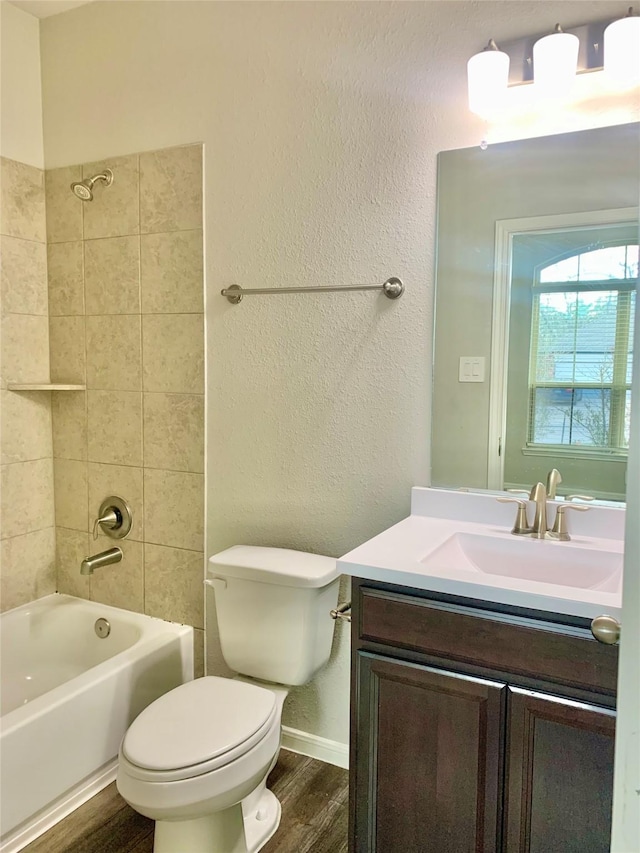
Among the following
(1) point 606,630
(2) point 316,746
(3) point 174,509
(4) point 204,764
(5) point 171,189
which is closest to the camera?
(1) point 606,630

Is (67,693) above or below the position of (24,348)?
below

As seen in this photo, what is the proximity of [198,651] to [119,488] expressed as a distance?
0.70 meters

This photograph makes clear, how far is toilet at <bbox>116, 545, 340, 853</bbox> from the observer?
141cm

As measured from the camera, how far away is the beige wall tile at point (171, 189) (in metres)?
2.11

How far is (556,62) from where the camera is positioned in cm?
150

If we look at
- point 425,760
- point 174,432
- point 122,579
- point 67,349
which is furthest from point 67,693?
point 67,349

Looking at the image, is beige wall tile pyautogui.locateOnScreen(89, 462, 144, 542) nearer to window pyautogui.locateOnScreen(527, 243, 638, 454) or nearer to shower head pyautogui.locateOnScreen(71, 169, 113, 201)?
shower head pyautogui.locateOnScreen(71, 169, 113, 201)

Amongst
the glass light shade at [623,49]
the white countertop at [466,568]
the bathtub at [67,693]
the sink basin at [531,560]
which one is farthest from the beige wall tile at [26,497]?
the glass light shade at [623,49]

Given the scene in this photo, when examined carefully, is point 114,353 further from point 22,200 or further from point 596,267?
point 596,267

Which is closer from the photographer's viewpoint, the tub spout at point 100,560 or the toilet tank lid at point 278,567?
the toilet tank lid at point 278,567

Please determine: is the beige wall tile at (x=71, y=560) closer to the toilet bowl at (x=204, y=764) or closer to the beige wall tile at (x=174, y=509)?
the beige wall tile at (x=174, y=509)

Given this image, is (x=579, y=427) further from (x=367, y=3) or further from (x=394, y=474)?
(x=367, y=3)

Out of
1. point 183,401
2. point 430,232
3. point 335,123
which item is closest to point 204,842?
point 183,401

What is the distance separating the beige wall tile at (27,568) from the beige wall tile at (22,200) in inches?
47.5
